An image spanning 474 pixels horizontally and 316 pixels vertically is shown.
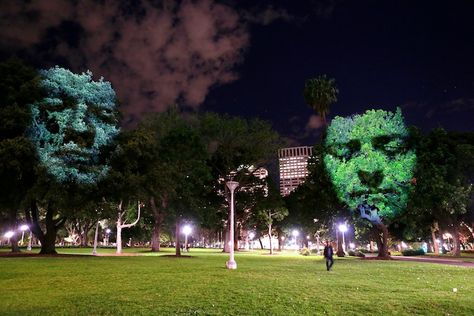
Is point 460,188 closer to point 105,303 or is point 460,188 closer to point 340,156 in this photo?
point 340,156

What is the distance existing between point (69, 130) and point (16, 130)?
13.3 feet

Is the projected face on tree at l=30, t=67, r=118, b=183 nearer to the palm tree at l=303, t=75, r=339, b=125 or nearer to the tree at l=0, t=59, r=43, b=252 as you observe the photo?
the tree at l=0, t=59, r=43, b=252

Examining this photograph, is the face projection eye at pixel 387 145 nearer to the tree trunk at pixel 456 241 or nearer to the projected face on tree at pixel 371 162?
the projected face on tree at pixel 371 162

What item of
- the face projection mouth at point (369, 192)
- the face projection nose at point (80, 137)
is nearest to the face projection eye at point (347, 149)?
the face projection mouth at point (369, 192)

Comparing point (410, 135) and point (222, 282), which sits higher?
point (410, 135)

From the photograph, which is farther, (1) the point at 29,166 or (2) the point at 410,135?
(2) the point at 410,135

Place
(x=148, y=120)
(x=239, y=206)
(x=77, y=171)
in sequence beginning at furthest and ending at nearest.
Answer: (x=239, y=206) → (x=148, y=120) → (x=77, y=171)

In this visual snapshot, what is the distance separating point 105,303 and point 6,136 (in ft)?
79.5

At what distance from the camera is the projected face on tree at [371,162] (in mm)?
36719

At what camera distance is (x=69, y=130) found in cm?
2952

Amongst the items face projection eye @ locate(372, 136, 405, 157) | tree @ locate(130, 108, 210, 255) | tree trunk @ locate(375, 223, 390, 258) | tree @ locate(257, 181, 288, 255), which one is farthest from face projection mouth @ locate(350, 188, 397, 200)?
tree @ locate(257, 181, 288, 255)

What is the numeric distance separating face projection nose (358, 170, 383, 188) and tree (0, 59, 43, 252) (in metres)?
28.3

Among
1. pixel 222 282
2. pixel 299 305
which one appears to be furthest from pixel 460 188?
pixel 299 305

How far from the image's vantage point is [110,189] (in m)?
33.0
